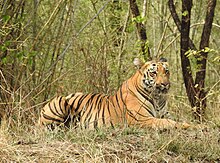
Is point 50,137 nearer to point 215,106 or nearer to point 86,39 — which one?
point 215,106

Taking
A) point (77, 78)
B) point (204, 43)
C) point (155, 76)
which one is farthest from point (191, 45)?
point (77, 78)

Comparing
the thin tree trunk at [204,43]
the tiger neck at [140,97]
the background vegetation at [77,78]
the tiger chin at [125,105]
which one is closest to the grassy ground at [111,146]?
the background vegetation at [77,78]

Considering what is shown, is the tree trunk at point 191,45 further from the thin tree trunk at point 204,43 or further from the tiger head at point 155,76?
the tiger head at point 155,76

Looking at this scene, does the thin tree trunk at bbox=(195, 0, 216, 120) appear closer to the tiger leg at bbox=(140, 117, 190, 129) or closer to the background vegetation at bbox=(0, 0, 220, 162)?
the background vegetation at bbox=(0, 0, 220, 162)

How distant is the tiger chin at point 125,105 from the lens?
24.3 ft

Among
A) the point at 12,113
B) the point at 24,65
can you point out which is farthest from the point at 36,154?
the point at 24,65

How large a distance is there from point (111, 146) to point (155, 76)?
7.92 feet

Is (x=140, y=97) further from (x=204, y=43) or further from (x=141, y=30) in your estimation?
(x=141, y=30)

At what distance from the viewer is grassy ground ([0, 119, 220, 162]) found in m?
5.00

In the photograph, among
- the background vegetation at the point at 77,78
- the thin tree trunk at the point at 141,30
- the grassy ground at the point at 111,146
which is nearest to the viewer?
the grassy ground at the point at 111,146

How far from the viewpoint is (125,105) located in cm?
757

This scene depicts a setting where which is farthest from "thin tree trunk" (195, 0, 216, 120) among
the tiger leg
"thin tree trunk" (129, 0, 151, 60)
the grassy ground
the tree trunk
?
the grassy ground

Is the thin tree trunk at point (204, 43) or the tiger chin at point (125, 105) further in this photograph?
the thin tree trunk at point (204, 43)

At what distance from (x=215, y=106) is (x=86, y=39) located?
135 inches
